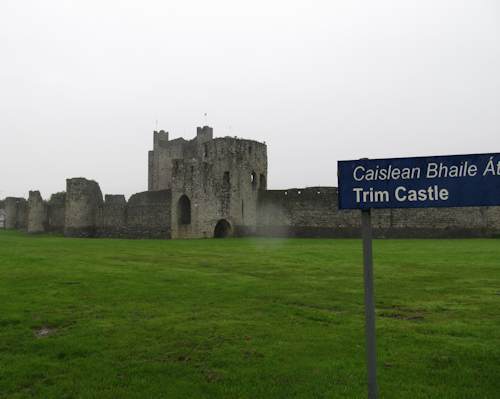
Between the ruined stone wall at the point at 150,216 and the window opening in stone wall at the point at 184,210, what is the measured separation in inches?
44.5

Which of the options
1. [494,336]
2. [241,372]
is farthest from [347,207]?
[494,336]

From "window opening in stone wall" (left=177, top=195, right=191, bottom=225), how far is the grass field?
72.7 feet

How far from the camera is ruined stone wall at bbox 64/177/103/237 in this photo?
40.6m

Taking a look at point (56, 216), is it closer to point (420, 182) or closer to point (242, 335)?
point (242, 335)

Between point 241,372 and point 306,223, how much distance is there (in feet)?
102

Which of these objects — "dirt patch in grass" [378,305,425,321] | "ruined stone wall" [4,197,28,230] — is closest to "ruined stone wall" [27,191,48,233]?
"ruined stone wall" [4,197,28,230]

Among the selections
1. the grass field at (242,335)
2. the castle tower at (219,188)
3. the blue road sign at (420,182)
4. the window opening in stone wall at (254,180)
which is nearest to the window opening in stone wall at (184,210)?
the castle tower at (219,188)

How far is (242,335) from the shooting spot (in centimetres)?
700

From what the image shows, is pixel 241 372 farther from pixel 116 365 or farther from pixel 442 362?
pixel 442 362

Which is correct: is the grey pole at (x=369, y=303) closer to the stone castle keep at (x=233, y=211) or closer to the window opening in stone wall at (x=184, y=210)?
the stone castle keep at (x=233, y=211)

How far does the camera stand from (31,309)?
865 cm

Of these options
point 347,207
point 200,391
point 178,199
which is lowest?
point 200,391

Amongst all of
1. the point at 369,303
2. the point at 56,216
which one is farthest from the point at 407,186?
the point at 56,216

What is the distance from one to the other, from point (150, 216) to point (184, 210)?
132 inches
